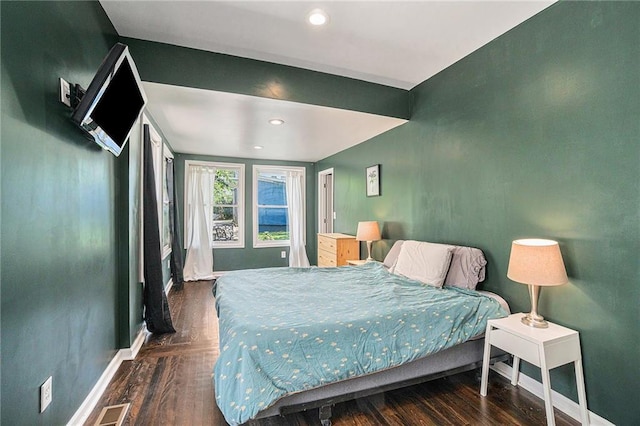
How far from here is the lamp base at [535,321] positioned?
6.11 ft

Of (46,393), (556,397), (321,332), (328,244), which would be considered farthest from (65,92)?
(328,244)

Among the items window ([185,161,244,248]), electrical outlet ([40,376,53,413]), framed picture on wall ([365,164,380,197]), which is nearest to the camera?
electrical outlet ([40,376,53,413])

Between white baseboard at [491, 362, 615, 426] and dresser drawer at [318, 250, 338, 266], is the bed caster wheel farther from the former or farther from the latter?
dresser drawer at [318, 250, 338, 266]

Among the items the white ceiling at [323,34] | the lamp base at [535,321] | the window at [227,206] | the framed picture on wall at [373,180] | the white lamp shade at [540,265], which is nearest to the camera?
the white lamp shade at [540,265]

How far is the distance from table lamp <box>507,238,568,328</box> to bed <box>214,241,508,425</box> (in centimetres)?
31

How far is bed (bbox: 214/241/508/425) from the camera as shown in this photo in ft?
5.06

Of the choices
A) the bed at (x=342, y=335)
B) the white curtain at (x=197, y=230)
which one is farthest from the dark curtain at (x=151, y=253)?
the white curtain at (x=197, y=230)

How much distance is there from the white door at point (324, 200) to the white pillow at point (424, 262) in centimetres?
309

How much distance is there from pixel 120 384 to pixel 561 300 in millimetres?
3072

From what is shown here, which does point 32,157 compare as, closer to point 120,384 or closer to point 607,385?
point 120,384

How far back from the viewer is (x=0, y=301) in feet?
3.53

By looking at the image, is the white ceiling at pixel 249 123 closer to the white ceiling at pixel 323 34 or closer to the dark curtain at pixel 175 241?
the white ceiling at pixel 323 34

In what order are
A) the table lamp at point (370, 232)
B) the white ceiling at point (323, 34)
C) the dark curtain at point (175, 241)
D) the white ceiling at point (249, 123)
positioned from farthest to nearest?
the dark curtain at point (175, 241) → the table lamp at point (370, 232) → the white ceiling at point (249, 123) → the white ceiling at point (323, 34)

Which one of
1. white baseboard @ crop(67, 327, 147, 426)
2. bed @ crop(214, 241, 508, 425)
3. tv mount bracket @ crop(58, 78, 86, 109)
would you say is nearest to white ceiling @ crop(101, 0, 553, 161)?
tv mount bracket @ crop(58, 78, 86, 109)
